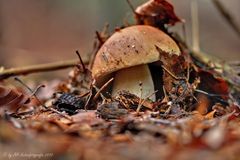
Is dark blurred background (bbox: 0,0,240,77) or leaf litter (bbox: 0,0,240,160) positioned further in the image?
dark blurred background (bbox: 0,0,240,77)

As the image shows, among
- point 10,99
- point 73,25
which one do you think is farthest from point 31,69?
point 73,25

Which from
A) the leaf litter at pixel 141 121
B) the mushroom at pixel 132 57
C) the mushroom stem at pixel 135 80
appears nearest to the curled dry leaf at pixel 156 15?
the leaf litter at pixel 141 121

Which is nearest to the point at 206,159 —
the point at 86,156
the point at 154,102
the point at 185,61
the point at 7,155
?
the point at 86,156

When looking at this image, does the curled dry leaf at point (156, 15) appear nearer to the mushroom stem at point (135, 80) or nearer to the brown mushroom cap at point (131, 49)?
the brown mushroom cap at point (131, 49)

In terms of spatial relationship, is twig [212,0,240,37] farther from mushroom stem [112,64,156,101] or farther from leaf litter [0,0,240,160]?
mushroom stem [112,64,156,101]

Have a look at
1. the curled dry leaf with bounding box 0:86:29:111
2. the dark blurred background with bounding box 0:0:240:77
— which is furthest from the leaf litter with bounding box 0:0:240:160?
the dark blurred background with bounding box 0:0:240:77

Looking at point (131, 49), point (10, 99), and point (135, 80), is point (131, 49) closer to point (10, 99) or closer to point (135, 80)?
point (135, 80)
